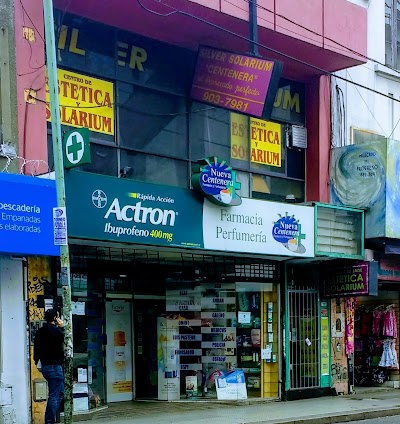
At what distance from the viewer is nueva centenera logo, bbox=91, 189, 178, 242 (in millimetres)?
12992

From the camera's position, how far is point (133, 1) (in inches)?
542

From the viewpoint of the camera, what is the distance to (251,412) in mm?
14734

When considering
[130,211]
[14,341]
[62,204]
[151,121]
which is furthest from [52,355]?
[151,121]

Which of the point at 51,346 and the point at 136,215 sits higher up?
the point at 136,215

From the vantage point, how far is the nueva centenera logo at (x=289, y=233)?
15859 mm

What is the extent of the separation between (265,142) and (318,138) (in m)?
1.39

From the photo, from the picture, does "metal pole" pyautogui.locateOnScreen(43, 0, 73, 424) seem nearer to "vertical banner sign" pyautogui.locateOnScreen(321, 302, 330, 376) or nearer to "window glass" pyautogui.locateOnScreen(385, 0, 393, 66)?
"vertical banner sign" pyautogui.locateOnScreen(321, 302, 330, 376)

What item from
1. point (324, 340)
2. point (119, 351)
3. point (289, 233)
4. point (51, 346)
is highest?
point (289, 233)

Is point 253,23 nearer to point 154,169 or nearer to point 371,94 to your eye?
point 154,169

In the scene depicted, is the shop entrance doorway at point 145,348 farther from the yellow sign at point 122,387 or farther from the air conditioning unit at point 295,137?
the air conditioning unit at point 295,137

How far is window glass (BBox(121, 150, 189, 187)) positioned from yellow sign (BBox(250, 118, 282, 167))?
210 centimetres

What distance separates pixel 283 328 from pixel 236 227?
3154 mm

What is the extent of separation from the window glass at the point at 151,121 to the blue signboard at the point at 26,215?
3.18 metres

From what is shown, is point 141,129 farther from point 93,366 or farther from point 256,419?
point 256,419
